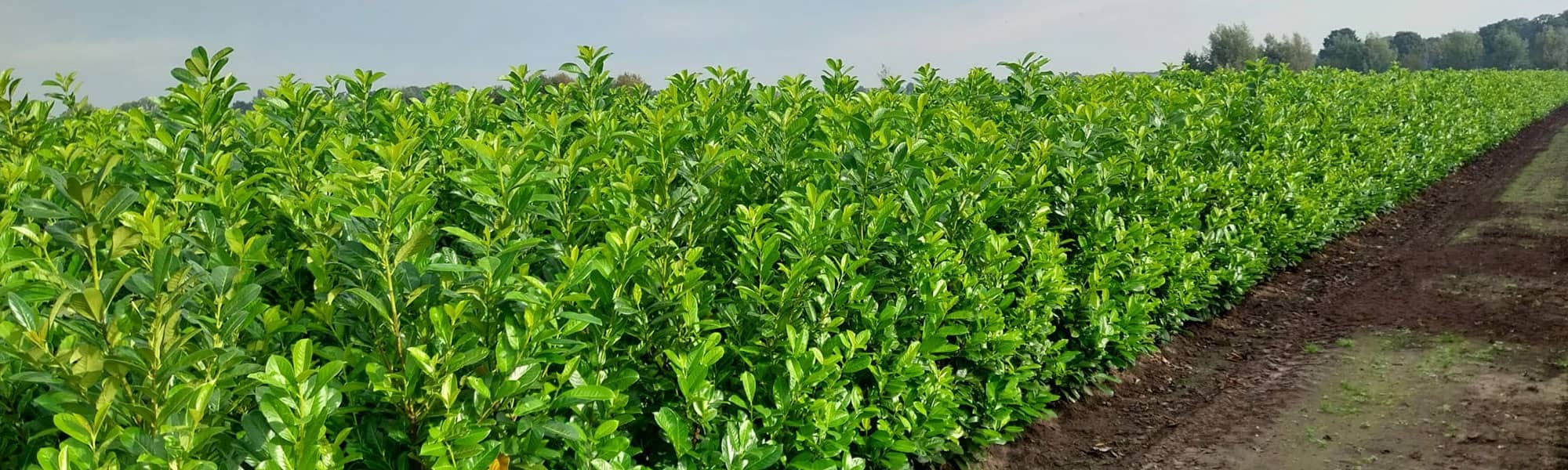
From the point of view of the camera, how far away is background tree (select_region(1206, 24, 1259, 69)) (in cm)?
6125

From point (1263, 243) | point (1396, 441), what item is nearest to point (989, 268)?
point (1396, 441)

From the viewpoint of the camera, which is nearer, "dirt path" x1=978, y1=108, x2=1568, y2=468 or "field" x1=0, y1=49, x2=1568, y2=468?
"field" x1=0, y1=49, x2=1568, y2=468

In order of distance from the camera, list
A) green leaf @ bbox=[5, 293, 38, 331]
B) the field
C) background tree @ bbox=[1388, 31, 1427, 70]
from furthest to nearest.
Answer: background tree @ bbox=[1388, 31, 1427, 70]
the field
green leaf @ bbox=[5, 293, 38, 331]

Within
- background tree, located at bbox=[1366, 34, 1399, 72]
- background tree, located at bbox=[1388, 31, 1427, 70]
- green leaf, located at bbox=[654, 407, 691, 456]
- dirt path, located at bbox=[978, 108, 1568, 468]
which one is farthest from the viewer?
background tree, located at bbox=[1388, 31, 1427, 70]

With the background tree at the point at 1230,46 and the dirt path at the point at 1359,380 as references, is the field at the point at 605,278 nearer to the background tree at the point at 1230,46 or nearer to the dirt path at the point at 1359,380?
the dirt path at the point at 1359,380

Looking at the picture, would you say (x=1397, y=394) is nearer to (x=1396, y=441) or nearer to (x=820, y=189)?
(x=1396, y=441)

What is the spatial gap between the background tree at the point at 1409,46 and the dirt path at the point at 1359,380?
86689mm

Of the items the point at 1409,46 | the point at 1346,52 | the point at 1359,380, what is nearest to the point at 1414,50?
the point at 1409,46

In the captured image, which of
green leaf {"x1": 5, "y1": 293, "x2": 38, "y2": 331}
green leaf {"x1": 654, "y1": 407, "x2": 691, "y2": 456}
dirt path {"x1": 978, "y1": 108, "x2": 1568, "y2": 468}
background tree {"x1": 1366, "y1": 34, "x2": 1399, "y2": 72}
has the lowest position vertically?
dirt path {"x1": 978, "y1": 108, "x2": 1568, "y2": 468}

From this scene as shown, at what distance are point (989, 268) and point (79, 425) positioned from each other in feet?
A: 10.8

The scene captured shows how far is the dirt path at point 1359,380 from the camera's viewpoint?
452 cm

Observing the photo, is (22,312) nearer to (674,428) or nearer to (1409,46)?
(674,428)

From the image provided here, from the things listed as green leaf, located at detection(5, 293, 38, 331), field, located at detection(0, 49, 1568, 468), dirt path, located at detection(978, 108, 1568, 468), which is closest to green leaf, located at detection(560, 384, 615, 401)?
field, located at detection(0, 49, 1568, 468)

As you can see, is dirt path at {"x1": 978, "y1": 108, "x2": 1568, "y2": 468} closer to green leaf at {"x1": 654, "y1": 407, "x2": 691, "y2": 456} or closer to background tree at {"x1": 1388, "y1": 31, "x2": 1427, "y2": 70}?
green leaf at {"x1": 654, "y1": 407, "x2": 691, "y2": 456}
